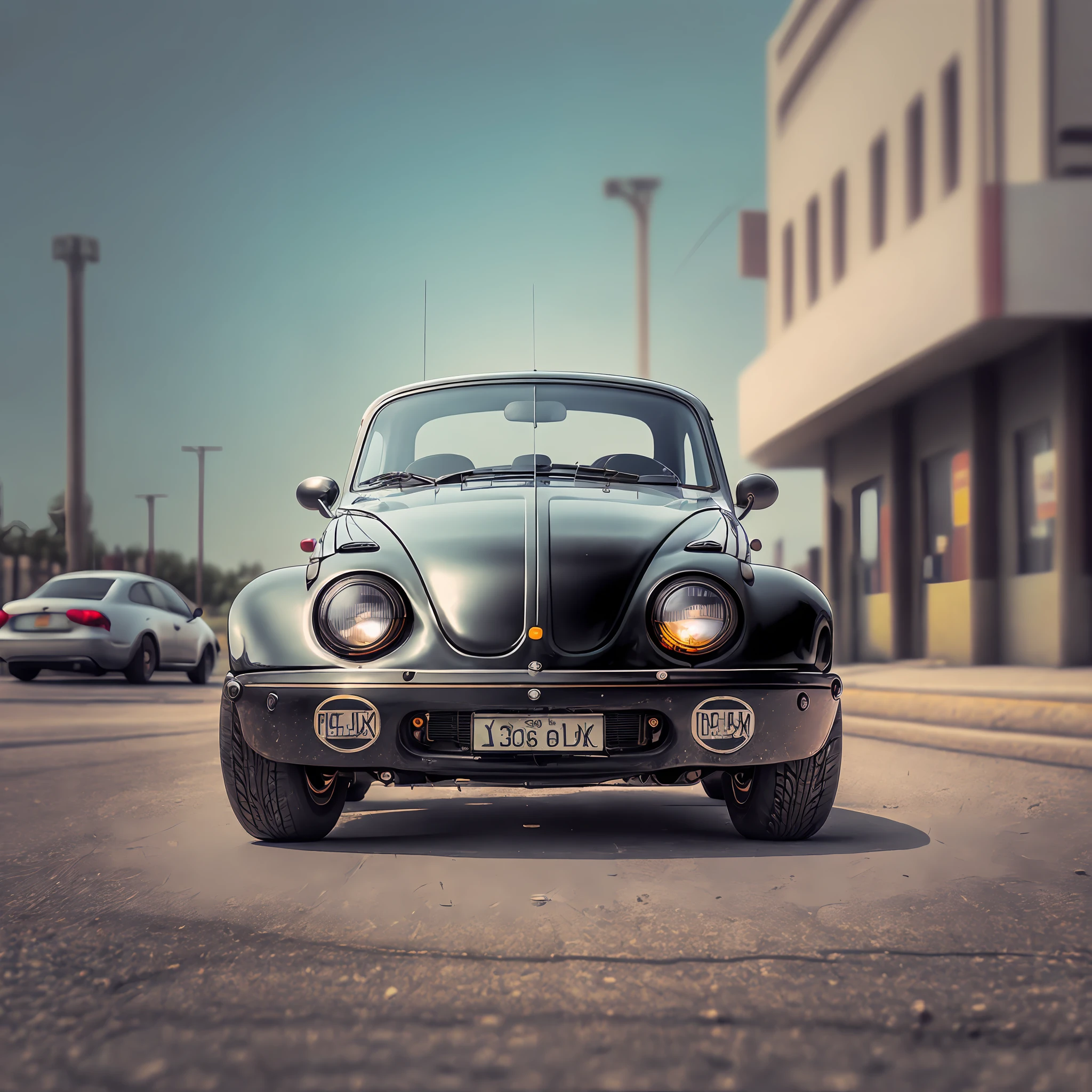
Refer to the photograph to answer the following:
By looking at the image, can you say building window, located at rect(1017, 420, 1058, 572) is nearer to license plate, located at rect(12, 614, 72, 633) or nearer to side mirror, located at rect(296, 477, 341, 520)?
license plate, located at rect(12, 614, 72, 633)

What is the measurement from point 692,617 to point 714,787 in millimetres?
1812

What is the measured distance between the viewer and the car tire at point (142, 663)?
15.4 m

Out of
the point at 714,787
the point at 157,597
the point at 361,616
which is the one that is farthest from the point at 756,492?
the point at 157,597

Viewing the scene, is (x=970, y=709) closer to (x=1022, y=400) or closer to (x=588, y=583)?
(x=588, y=583)

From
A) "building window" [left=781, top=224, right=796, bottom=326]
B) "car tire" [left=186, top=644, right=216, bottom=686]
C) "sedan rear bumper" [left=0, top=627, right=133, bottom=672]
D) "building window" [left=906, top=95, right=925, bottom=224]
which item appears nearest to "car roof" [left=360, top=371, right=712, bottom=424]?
"sedan rear bumper" [left=0, top=627, right=133, bottom=672]

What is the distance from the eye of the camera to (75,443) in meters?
30.9

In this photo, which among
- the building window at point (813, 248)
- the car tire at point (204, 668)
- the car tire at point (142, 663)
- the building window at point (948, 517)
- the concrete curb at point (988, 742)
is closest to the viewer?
the concrete curb at point (988, 742)

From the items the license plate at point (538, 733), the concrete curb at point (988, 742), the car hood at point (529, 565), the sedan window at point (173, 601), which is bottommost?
the concrete curb at point (988, 742)

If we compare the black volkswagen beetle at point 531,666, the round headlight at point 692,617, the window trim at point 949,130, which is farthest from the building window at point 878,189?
the round headlight at point 692,617

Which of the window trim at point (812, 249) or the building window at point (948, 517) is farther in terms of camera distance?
the window trim at point (812, 249)

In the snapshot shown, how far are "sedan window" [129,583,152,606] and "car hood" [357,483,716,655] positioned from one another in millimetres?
11434

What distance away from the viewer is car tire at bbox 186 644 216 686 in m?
16.7

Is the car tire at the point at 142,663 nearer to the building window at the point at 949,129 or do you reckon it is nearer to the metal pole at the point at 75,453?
the building window at the point at 949,129

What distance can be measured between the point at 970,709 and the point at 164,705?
6788 millimetres
